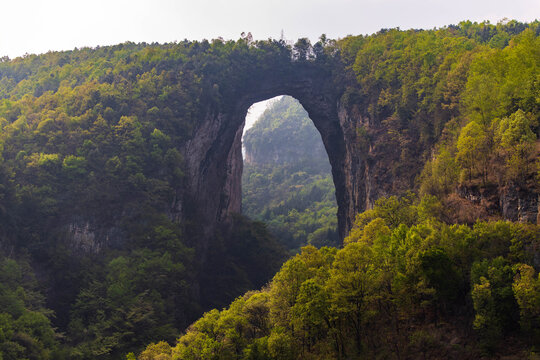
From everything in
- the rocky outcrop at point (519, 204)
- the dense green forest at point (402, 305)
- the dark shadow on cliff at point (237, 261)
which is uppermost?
the rocky outcrop at point (519, 204)

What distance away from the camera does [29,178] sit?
50188 millimetres

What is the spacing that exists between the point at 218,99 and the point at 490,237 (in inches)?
1990

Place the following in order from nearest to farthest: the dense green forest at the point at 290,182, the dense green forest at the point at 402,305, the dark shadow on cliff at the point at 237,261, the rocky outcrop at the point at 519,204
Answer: the dense green forest at the point at 402,305 → the rocky outcrop at the point at 519,204 → the dark shadow on cliff at the point at 237,261 → the dense green forest at the point at 290,182

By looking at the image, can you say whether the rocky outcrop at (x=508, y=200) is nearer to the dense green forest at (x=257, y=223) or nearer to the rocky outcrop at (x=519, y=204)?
the rocky outcrop at (x=519, y=204)

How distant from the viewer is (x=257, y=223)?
80.2m

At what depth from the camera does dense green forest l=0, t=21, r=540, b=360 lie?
27.4 meters

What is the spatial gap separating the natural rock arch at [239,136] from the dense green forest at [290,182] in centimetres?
2680

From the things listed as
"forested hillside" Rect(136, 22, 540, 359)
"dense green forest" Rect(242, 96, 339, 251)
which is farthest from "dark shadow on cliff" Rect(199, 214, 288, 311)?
"forested hillside" Rect(136, 22, 540, 359)

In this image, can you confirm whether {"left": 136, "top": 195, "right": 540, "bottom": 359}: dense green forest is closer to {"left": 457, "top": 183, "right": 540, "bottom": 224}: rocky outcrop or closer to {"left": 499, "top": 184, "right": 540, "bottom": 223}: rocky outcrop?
{"left": 499, "top": 184, "right": 540, "bottom": 223}: rocky outcrop

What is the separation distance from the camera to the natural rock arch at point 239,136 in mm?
66125

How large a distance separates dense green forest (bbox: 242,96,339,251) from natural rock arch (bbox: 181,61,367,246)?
2680cm

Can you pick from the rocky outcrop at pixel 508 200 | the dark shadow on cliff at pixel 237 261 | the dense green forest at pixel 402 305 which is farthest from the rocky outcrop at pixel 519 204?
the dark shadow on cliff at pixel 237 261

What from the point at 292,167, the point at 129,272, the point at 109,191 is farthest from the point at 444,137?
the point at 292,167

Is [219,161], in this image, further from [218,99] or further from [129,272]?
[129,272]
